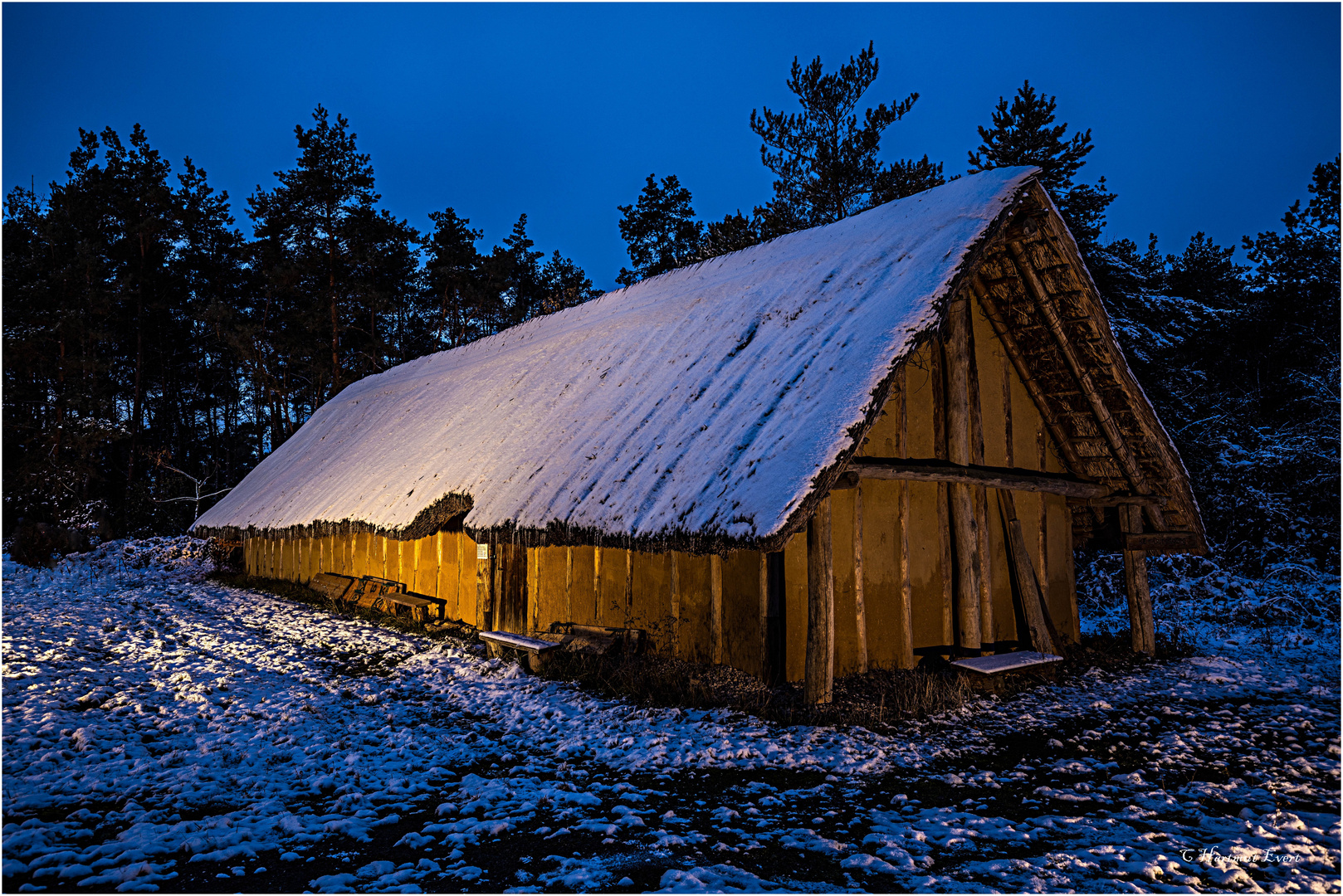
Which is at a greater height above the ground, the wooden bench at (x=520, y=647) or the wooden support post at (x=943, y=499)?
the wooden support post at (x=943, y=499)

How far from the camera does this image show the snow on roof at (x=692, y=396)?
7195 millimetres

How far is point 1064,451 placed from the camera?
1085 cm

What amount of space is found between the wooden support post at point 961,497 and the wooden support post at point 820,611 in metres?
2.68

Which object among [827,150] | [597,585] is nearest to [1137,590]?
[597,585]

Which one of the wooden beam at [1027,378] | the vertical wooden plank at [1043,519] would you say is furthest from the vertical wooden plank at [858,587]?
the vertical wooden plank at [1043,519]

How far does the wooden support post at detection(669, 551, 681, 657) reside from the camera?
885cm

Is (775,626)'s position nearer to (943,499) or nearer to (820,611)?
(820,611)

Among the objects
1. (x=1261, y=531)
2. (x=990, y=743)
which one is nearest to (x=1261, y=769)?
(x=990, y=743)

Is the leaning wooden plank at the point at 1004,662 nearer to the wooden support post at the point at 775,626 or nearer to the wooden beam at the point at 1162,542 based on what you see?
the wooden support post at the point at 775,626

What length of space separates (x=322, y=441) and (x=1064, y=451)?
60.7ft

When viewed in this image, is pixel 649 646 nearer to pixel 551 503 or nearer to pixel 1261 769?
pixel 551 503

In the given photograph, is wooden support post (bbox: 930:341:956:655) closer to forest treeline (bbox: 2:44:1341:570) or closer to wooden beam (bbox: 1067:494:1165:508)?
wooden beam (bbox: 1067:494:1165:508)

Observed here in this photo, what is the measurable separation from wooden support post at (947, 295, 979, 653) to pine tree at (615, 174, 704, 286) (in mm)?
25096

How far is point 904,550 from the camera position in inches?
344
